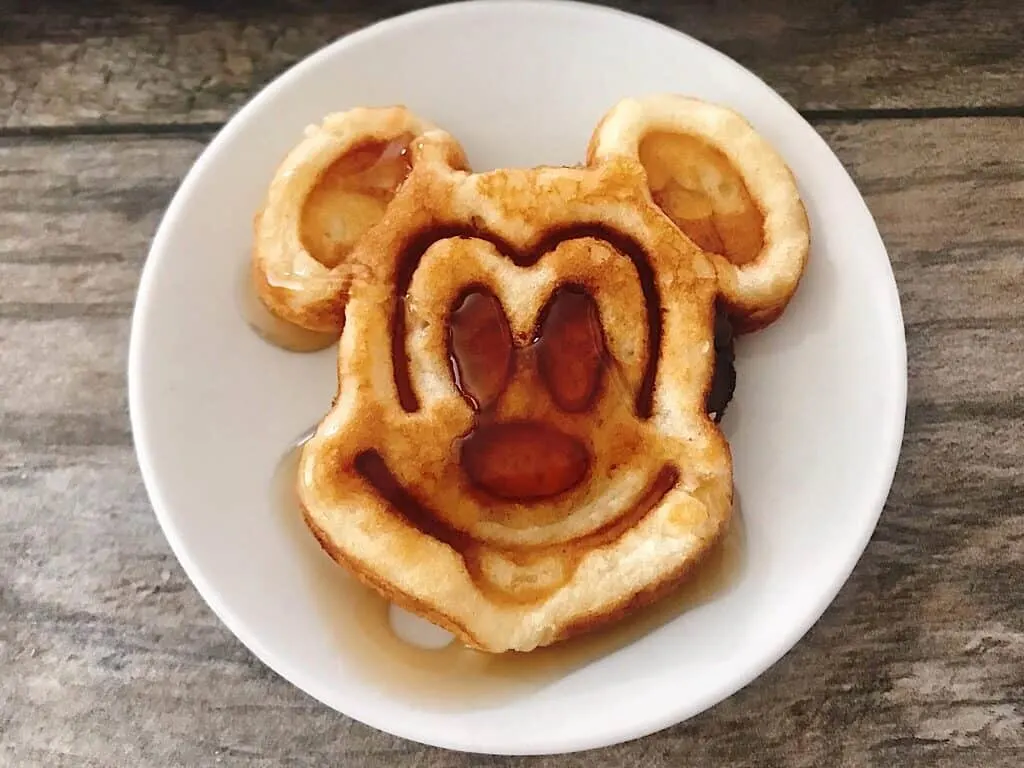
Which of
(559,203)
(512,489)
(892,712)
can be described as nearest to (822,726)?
(892,712)

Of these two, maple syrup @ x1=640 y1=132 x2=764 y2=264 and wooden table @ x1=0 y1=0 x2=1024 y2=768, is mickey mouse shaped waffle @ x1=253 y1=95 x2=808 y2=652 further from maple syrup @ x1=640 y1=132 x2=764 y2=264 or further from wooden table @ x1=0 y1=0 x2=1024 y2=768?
wooden table @ x1=0 y1=0 x2=1024 y2=768

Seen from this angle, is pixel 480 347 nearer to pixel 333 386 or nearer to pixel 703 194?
pixel 333 386

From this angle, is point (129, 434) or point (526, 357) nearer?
point (526, 357)

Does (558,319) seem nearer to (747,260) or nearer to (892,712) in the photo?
(747,260)

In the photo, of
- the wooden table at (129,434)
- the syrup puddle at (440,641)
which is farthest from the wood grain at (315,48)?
the syrup puddle at (440,641)

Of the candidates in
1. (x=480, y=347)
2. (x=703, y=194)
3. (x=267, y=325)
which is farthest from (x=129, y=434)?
(x=703, y=194)

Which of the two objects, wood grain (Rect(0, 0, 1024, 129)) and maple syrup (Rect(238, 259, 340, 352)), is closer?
maple syrup (Rect(238, 259, 340, 352))

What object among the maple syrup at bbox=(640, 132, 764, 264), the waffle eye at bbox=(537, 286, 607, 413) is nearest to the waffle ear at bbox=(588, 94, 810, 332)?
A: the maple syrup at bbox=(640, 132, 764, 264)
